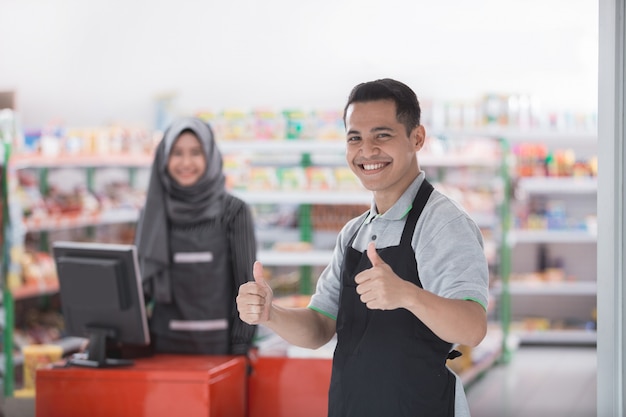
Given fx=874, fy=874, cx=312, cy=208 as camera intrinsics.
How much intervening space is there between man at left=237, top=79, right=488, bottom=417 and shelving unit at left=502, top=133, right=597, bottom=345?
21.1 feet

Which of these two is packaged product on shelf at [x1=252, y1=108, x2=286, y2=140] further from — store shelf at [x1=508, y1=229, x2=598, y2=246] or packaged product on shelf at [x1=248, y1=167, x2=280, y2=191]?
store shelf at [x1=508, y1=229, x2=598, y2=246]

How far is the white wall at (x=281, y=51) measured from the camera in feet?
31.1

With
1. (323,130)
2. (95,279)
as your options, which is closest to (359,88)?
(95,279)

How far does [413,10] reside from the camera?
948 centimetres

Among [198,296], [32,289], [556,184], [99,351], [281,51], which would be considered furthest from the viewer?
[281,51]

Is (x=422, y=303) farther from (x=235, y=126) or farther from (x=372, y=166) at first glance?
(x=235, y=126)

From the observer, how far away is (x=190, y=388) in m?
3.27

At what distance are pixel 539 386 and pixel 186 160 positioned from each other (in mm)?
4654

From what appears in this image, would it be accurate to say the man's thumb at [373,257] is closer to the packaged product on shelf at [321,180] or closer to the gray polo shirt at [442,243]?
the gray polo shirt at [442,243]

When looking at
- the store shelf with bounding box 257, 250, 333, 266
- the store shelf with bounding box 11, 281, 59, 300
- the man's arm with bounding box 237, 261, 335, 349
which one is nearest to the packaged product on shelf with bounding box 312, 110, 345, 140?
the store shelf with bounding box 257, 250, 333, 266

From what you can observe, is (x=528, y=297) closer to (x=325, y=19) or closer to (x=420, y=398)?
(x=325, y=19)

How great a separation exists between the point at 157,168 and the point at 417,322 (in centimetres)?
201

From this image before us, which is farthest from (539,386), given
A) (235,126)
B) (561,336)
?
(235,126)

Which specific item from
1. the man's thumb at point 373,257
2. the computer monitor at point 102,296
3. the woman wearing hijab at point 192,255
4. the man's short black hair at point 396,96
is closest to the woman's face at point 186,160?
the woman wearing hijab at point 192,255
